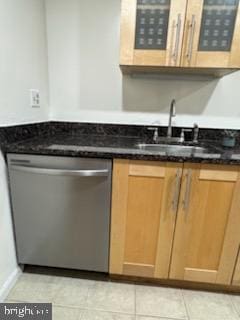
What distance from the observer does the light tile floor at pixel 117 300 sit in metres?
1.16

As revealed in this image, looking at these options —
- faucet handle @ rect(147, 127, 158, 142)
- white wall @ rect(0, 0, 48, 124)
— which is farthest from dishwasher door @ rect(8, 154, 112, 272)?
faucet handle @ rect(147, 127, 158, 142)

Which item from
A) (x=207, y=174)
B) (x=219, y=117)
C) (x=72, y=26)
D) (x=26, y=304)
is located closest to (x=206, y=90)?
(x=219, y=117)

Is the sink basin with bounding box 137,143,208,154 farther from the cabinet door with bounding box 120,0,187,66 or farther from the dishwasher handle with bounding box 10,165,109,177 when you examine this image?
the cabinet door with bounding box 120,0,187,66

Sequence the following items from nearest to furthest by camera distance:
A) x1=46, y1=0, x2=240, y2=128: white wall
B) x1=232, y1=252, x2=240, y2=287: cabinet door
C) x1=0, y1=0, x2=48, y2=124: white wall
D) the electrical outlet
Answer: x1=0, y1=0, x2=48, y2=124: white wall, x1=232, y1=252, x2=240, y2=287: cabinet door, the electrical outlet, x1=46, y1=0, x2=240, y2=128: white wall

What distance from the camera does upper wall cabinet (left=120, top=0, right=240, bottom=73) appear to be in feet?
3.82

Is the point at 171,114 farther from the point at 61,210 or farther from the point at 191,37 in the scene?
the point at 61,210

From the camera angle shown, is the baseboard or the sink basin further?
the sink basin

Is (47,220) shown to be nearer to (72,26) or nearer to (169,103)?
(169,103)

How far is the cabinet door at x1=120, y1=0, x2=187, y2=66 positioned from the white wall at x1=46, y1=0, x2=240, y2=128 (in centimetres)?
37

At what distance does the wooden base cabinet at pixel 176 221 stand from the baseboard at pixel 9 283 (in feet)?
2.10

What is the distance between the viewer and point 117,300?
1247 mm

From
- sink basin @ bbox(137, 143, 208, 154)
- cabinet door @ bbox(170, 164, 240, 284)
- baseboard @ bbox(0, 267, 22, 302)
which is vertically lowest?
baseboard @ bbox(0, 267, 22, 302)

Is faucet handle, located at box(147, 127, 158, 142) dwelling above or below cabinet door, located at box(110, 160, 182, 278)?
above

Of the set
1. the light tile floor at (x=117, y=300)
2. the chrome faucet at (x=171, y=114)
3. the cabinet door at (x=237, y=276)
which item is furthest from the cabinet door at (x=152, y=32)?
the light tile floor at (x=117, y=300)
